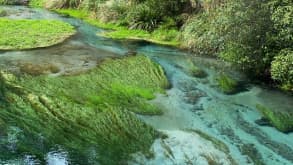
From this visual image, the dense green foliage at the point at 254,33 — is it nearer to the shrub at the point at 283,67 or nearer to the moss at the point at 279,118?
the shrub at the point at 283,67

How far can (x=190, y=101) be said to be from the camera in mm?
18766

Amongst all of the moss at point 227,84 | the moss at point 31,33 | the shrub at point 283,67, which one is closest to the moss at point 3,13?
the moss at point 31,33

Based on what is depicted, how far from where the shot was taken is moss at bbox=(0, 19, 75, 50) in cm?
2823

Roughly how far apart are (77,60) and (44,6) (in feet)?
70.6

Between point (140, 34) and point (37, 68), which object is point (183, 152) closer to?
point (37, 68)

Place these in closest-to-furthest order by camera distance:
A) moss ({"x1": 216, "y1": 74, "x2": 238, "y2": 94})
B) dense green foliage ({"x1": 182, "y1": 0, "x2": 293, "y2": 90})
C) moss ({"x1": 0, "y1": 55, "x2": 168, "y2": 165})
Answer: moss ({"x1": 0, "y1": 55, "x2": 168, "y2": 165}) < dense green foliage ({"x1": 182, "y1": 0, "x2": 293, "y2": 90}) < moss ({"x1": 216, "y1": 74, "x2": 238, "y2": 94})

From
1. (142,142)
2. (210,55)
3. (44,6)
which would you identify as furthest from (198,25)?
(44,6)

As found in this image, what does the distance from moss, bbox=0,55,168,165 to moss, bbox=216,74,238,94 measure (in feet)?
8.47

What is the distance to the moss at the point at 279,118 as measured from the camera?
16219mm

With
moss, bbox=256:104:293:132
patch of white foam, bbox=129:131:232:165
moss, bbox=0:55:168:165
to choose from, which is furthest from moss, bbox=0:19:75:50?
moss, bbox=256:104:293:132

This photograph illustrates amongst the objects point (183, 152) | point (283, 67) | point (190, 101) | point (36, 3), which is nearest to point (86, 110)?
point (183, 152)

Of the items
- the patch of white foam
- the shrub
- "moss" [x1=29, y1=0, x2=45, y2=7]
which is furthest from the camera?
"moss" [x1=29, y1=0, x2=45, y2=7]

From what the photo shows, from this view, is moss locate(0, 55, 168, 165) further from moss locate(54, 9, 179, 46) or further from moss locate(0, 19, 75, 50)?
moss locate(54, 9, 179, 46)

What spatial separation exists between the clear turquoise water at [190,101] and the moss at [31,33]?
3.98 feet
